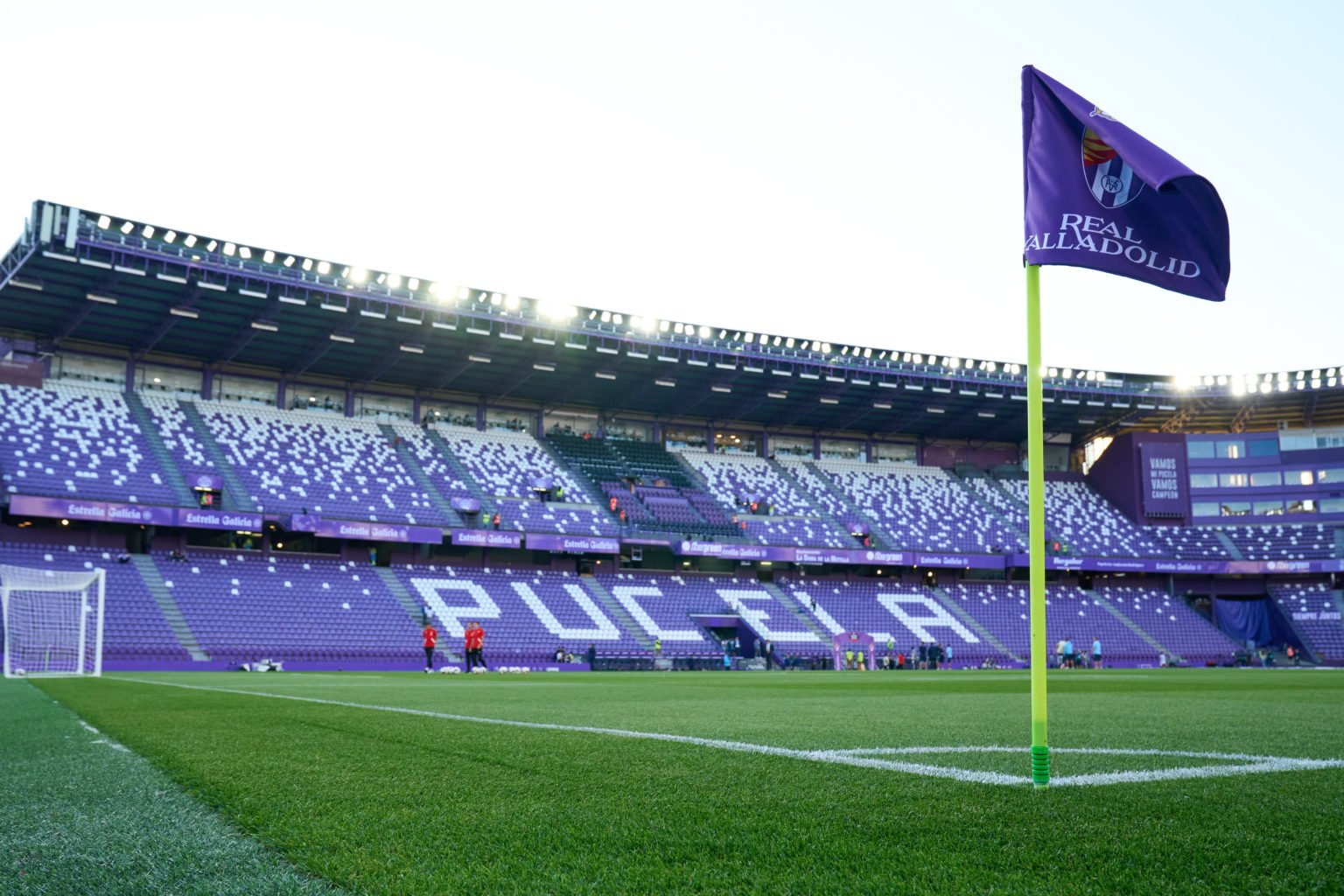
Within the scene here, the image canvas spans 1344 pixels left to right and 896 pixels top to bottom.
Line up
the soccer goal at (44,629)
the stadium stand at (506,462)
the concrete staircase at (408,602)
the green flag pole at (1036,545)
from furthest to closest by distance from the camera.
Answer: the stadium stand at (506,462) → the concrete staircase at (408,602) → the soccer goal at (44,629) → the green flag pole at (1036,545)

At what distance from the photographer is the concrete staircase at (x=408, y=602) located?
123 feet

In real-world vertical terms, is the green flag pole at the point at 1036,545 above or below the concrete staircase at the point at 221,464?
below

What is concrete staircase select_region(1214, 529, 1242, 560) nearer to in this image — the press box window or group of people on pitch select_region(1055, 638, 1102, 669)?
the press box window

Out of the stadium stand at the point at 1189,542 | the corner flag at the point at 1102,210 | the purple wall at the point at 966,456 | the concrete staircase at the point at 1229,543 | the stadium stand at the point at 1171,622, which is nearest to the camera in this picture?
the corner flag at the point at 1102,210

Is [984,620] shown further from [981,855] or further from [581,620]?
[981,855]

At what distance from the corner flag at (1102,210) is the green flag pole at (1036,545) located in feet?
0.03

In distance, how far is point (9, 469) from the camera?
116 ft

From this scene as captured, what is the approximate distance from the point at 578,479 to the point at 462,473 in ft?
18.6

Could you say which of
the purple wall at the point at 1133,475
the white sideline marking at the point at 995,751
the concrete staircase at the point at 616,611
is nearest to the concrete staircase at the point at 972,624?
the purple wall at the point at 1133,475

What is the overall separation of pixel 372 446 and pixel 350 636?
38.6ft

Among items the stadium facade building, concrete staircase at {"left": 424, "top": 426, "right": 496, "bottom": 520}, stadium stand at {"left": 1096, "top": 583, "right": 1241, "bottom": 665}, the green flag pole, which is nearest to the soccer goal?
the stadium facade building

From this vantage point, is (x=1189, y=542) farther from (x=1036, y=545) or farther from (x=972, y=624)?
(x=1036, y=545)

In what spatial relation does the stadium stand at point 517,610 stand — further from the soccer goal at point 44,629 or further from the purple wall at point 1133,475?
the purple wall at point 1133,475

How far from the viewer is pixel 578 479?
49.8 metres
